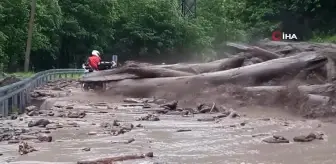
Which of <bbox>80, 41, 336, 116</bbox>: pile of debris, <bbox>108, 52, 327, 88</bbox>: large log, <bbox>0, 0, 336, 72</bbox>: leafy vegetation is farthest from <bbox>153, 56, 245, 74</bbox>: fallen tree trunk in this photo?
<bbox>0, 0, 336, 72</bbox>: leafy vegetation

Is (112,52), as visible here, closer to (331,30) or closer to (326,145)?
(331,30)

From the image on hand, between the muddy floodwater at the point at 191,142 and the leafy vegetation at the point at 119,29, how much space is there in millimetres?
18190

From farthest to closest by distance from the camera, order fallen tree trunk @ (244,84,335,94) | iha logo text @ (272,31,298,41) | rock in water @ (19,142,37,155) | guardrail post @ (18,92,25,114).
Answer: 1. iha logo text @ (272,31,298,41)
2. guardrail post @ (18,92,25,114)
3. fallen tree trunk @ (244,84,335,94)
4. rock in water @ (19,142,37,155)

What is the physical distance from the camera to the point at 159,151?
263 inches

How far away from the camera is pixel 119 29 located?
56.5 m

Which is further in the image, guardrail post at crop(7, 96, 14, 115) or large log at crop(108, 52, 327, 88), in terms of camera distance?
guardrail post at crop(7, 96, 14, 115)

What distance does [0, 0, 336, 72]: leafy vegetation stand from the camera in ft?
129

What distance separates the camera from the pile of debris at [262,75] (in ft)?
36.2

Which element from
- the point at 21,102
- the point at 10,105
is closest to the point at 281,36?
the point at 21,102

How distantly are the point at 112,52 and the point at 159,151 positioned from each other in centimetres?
4809

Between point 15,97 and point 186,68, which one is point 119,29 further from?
point 15,97

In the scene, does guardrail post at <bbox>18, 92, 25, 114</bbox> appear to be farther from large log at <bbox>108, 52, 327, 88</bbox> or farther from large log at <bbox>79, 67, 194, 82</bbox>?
large log at <bbox>108, 52, 327, 88</bbox>

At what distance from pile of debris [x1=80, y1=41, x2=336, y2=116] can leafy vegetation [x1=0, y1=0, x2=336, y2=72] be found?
1231 cm

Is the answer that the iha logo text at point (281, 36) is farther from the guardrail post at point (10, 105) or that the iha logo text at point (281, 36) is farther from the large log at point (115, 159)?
the large log at point (115, 159)
